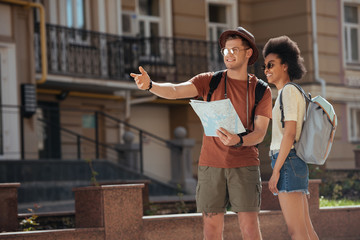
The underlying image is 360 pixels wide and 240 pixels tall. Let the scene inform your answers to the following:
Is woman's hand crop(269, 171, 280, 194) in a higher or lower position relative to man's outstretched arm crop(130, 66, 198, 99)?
lower

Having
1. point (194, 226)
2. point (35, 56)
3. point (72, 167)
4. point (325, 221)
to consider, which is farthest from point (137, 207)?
point (35, 56)

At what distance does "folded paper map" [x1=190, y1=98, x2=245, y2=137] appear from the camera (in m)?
5.80

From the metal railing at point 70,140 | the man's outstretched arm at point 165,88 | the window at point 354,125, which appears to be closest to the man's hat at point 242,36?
the man's outstretched arm at point 165,88

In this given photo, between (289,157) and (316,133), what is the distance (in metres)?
0.29

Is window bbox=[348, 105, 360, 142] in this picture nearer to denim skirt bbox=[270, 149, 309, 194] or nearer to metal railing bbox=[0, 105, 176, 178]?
metal railing bbox=[0, 105, 176, 178]

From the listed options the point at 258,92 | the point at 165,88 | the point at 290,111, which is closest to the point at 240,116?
the point at 258,92

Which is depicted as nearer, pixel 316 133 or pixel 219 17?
pixel 316 133

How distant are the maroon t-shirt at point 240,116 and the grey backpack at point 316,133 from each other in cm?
40

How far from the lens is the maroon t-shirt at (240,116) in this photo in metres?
6.05

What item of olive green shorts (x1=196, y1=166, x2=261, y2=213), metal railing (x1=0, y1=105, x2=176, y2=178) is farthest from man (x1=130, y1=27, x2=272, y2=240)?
metal railing (x1=0, y1=105, x2=176, y2=178)

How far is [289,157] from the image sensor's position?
21.0ft

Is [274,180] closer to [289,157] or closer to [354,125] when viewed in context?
[289,157]

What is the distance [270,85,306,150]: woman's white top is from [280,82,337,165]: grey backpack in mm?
39

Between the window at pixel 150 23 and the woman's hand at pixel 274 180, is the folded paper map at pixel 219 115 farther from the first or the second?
the window at pixel 150 23
